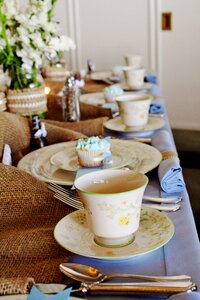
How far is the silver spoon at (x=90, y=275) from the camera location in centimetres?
67

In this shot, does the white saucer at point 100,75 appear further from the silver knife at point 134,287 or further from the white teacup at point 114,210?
the silver knife at point 134,287

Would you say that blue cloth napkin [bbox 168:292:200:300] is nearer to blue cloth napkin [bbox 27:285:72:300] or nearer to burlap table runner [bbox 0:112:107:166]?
blue cloth napkin [bbox 27:285:72:300]

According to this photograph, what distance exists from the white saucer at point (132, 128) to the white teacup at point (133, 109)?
0.7 inches

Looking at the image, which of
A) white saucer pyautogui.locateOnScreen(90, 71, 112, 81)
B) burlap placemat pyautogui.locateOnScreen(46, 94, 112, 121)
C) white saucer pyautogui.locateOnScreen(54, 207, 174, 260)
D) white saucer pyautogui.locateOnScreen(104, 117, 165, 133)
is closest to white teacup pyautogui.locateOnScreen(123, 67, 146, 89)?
white saucer pyautogui.locateOnScreen(90, 71, 112, 81)

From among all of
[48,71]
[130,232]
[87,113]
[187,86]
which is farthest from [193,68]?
[130,232]

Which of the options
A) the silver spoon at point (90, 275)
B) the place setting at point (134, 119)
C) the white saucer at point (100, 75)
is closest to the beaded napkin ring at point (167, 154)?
the place setting at point (134, 119)

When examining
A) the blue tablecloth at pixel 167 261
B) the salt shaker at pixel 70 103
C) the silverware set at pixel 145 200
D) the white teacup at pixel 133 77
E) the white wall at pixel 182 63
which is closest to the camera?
the blue tablecloth at pixel 167 261

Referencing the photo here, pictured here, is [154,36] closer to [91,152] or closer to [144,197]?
[91,152]

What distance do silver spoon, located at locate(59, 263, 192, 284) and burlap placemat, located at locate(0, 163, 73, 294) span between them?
0.05 ft

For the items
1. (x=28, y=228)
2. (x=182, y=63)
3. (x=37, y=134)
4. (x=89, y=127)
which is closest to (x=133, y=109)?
(x=89, y=127)

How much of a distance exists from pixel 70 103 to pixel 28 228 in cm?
82

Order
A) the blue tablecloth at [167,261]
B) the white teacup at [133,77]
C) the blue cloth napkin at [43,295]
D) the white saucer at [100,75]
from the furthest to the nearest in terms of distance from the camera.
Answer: the white saucer at [100,75] < the white teacup at [133,77] < the blue tablecloth at [167,261] < the blue cloth napkin at [43,295]

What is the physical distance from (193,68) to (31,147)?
2.67m

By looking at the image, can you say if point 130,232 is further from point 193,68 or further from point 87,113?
point 193,68
